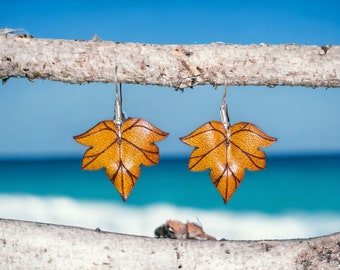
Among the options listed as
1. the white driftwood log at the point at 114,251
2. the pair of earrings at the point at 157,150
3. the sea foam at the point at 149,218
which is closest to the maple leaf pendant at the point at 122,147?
the pair of earrings at the point at 157,150

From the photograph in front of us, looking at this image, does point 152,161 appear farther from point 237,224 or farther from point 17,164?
point 17,164

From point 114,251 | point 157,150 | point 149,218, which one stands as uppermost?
point 149,218

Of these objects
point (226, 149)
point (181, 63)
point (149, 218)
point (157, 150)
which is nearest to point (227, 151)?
point (226, 149)

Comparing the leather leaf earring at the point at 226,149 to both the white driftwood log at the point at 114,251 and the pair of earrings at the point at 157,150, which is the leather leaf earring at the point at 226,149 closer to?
the pair of earrings at the point at 157,150

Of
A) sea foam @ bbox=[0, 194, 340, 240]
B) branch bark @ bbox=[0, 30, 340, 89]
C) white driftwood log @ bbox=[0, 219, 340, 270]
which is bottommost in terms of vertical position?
white driftwood log @ bbox=[0, 219, 340, 270]

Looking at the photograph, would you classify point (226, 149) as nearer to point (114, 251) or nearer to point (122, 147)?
point (122, 147)

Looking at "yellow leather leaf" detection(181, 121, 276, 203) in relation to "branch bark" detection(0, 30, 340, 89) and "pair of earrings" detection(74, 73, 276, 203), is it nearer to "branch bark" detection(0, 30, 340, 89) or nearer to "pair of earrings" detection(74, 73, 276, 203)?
"pair of earrings" detection(74, 73, 276, 203)

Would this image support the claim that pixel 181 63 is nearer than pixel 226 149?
Yes

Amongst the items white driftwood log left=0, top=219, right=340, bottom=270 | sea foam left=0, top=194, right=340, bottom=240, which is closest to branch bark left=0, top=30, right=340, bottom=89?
white driftwood log left=0, top=219, right=340, bottom=270
